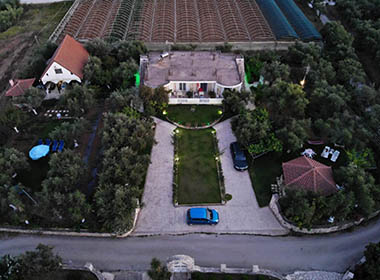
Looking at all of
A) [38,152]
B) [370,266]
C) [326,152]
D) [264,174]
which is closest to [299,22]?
[326,152]

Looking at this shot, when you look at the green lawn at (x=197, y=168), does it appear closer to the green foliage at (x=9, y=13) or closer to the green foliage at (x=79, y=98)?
the green foliage at (x=79, y=98)

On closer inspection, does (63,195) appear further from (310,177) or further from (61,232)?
(310,177)

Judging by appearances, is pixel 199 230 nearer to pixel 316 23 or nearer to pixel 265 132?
pixel 265 132

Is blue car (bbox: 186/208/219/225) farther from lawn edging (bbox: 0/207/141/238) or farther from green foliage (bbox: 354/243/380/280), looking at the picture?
green foliage (bbox: 354/243/380/280)

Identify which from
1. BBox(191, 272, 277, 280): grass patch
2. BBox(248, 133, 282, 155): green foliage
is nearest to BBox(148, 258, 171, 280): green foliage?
BBox(191, 272, 277, 280): grass patch

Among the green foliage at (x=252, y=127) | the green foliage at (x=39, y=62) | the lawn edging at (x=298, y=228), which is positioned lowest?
the lawn edging at (x=298, y=228)

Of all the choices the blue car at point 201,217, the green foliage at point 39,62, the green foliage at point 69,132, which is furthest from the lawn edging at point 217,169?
the green foliage at point 39,62
